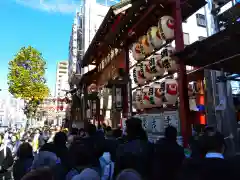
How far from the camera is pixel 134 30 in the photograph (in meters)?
9.70

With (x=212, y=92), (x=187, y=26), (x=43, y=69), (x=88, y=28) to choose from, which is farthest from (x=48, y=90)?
(x=212, y=92)

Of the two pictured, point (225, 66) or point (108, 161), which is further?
point (225, 66)

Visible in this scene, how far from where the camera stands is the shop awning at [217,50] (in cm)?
431

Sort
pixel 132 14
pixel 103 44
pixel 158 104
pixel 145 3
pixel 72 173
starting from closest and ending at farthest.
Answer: pixel 72 173
pixel 158 104
pixel 145 3
pixel 132 14
pixel 103 44

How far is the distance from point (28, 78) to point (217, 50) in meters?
24.5

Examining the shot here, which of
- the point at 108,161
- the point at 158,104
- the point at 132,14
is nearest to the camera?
the point at 108,161

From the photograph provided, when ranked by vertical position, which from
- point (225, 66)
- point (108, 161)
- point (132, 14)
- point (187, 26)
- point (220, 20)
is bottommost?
point (108, 161)

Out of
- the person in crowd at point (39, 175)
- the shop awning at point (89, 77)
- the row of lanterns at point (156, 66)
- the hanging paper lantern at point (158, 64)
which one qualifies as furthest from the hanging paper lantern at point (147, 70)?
the shop awning at point (89, 77)

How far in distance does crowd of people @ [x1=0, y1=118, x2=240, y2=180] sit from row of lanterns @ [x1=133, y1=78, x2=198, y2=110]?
184 cm

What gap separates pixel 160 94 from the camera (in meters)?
7.33

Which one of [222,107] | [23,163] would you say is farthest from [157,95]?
[23,163]

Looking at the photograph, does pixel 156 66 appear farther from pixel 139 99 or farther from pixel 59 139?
pixel 59 139

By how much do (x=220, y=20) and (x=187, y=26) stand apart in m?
16.5

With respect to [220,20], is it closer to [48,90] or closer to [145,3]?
[145,3]
